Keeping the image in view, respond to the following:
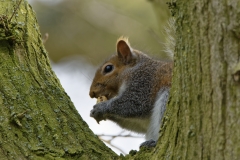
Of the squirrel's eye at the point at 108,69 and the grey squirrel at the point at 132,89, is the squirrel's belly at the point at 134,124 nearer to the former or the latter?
the grey squirrel at the point at 132,89

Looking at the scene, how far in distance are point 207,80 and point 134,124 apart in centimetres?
207

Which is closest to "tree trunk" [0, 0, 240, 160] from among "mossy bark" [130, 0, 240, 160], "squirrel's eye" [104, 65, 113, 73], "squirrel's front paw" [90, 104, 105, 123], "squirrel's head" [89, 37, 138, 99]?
"mossy bark" [130, 0, 240, 160]

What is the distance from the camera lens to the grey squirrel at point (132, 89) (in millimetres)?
3647

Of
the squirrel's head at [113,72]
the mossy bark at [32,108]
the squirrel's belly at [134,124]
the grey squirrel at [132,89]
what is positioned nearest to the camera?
the mossy bark at [32,108]

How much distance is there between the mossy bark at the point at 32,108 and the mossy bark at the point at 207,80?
76 cm

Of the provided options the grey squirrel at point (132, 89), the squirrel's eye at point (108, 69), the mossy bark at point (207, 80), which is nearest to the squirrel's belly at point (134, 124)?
the grey squirrel at point (132, 89)

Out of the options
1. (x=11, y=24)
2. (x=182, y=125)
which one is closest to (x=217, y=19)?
(x=182, y=125)

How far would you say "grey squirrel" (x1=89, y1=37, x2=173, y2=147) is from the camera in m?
3.65

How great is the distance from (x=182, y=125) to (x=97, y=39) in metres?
4.59

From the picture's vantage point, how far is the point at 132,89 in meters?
3.82

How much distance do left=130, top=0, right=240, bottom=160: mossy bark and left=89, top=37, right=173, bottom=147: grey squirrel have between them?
55.2 inches

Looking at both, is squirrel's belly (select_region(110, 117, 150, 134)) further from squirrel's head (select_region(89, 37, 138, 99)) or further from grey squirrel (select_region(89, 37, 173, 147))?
squirrel's head (select_region(89, 37, 138, 99))

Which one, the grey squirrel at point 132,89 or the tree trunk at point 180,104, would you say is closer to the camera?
the tree trunk at point 180,104

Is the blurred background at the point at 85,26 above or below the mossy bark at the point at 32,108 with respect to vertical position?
above
